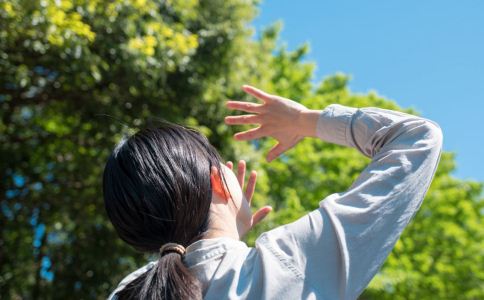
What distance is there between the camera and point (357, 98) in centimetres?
1656

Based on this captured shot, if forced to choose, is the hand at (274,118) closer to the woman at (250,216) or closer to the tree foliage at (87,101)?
the woman at (250,216)

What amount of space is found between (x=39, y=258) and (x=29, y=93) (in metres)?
2.82

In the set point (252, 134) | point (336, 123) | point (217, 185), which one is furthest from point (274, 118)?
point (217, 185)

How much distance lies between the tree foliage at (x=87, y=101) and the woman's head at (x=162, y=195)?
525cm

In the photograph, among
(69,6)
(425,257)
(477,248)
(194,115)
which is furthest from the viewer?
(477,248)

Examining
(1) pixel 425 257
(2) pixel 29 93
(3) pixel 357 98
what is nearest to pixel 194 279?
(2) pixel 29 93

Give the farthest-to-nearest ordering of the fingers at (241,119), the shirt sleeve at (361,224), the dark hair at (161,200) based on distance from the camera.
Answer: the fingers at (241,119)
the dark hair at (161,200)
the shirt sleeve at (361,224)

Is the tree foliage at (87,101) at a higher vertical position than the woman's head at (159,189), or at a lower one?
lower

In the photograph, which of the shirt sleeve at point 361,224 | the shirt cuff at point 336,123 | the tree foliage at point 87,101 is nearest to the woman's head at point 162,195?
the shirt sleeve at point 361,224

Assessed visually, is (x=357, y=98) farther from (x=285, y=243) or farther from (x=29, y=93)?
(x=285, y=243)

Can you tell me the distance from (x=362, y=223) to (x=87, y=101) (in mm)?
7732

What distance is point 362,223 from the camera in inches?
42.7

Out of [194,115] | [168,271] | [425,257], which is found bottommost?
[425,257]

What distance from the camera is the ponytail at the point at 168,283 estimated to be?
1138 millimetres
